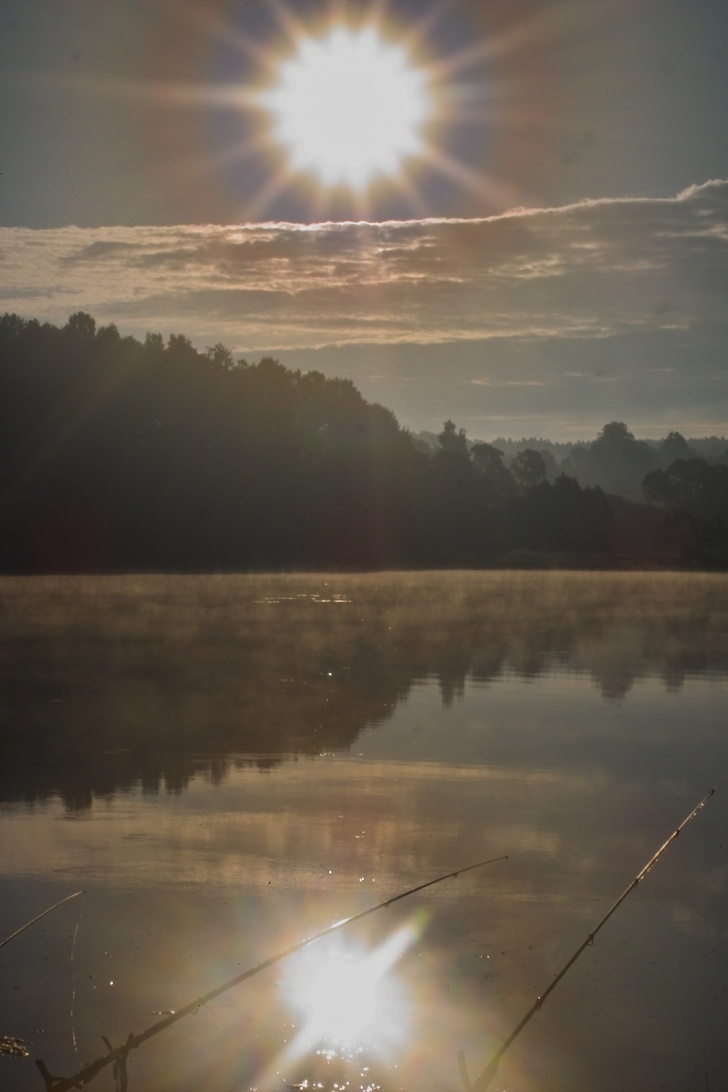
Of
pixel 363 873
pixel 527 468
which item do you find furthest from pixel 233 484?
pixel 527 468

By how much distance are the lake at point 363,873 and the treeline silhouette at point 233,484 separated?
52.8 meters

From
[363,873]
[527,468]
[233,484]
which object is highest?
[527,468]

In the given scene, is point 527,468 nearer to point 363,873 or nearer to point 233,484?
point 233,484

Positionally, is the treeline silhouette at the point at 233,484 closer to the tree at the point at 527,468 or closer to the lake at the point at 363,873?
the lake at the point at 363,873

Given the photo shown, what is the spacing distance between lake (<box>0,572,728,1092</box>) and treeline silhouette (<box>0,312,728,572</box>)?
5282 centimetres

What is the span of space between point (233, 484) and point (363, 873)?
271 ft

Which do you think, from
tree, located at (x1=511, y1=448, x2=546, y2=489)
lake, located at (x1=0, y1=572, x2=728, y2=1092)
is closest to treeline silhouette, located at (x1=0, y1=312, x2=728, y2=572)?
lake, located at (x1=0, y1=572, x2=728, y2=1092)

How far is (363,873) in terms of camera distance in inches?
347

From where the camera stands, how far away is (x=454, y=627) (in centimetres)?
2973

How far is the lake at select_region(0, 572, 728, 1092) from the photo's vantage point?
20.0ft

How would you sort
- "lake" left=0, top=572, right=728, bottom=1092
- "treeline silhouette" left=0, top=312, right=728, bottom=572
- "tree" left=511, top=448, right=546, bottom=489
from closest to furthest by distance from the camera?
"lake" left=0, top=572, right=728, bottom=1092
"treeline silhouette" left=0, top=312, right=728, bottom=572
"tree" left=511, top=448, right=546, bottom=489

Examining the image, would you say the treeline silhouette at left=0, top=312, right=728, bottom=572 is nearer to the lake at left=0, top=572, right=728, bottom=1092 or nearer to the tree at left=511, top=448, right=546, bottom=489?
the lake at left=0, top=572, right=728, bottom=1092

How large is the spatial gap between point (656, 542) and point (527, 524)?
1002 centimetres

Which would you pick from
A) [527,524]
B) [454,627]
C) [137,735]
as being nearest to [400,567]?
[527,524]
